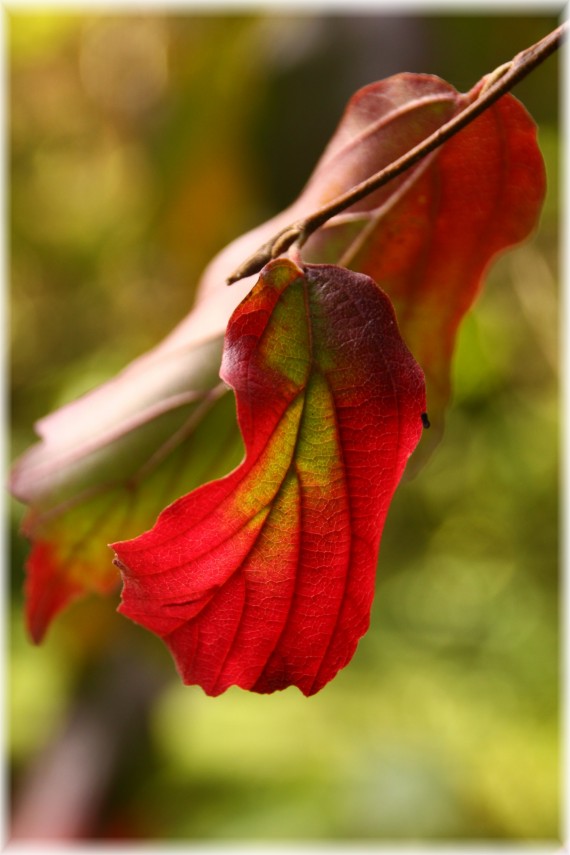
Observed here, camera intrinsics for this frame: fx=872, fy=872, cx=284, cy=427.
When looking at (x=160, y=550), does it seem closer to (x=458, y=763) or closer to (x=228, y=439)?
(x=228, y=439)

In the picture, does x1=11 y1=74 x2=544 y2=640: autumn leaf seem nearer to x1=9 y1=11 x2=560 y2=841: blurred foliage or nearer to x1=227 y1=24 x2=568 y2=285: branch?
x1=227 y1=24 x2=568 y2=285: branch

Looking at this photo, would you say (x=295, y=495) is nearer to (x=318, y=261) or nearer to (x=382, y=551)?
(x=318, y=261)

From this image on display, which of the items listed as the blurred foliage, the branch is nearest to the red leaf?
the branch

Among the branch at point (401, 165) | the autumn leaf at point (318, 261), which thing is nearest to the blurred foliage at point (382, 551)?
the autumn leaf at point (318, 261)

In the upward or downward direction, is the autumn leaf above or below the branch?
below

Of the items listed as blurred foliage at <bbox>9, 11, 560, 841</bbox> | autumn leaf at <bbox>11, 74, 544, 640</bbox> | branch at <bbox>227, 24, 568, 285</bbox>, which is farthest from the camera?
blurred foliage at <bbox>9, 11, 560, 841</bbox>

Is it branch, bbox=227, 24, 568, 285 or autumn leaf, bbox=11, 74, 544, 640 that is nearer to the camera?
branch, bbox=227, 24, 568, 285

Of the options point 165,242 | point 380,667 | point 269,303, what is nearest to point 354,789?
point 380,667

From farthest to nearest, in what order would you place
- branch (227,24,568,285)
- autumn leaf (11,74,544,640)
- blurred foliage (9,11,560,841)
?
blurred foliage (9,11,560,841) → autumn leaf (11,74,544,640) → branch (227,24,568,285)
